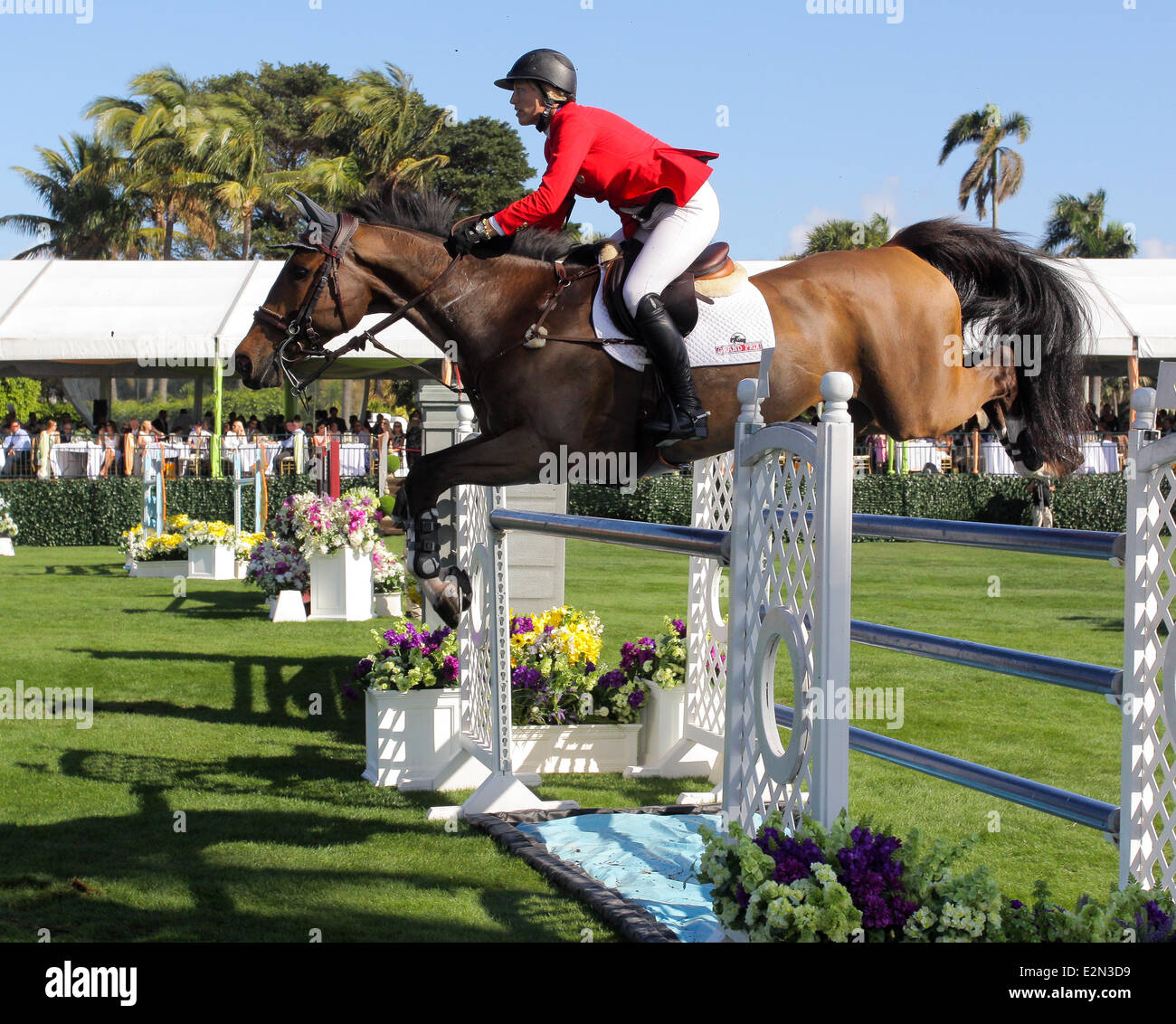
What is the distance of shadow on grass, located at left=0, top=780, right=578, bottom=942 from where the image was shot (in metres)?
3.78

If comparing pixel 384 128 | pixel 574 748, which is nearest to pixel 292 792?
pixel 574 748

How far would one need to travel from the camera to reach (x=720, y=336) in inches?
202

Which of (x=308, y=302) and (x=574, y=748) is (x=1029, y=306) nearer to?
(x=574, y=748)

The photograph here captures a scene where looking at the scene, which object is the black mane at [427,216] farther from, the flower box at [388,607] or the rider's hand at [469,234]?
the flower box at [388,607]

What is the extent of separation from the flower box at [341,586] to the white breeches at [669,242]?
6.80 metres

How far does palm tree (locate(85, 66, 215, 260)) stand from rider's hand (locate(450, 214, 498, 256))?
36.0 meters

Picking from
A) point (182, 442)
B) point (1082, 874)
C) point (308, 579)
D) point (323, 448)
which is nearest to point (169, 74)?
point (182, 442)

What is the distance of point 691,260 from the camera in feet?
16.8

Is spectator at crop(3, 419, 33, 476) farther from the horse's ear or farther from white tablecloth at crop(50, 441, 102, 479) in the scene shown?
the horse's ear

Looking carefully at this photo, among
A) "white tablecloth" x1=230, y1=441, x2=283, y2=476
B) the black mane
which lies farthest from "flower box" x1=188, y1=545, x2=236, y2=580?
the black mane

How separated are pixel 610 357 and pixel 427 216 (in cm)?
129

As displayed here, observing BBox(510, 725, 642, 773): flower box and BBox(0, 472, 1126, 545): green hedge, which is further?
BBox(0, 472, 1126, 545): green hedge

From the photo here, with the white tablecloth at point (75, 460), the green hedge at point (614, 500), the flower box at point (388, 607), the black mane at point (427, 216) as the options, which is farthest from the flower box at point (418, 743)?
the white tablecloth at point (75, 460)

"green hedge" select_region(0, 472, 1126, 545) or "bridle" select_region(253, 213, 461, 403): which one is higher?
"bridle" select_region(253, 213, 461, 403)
